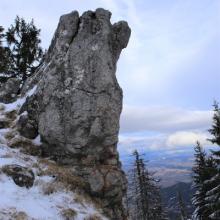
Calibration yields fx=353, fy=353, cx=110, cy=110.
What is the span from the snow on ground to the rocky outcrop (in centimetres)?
176

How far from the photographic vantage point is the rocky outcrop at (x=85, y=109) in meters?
21.0

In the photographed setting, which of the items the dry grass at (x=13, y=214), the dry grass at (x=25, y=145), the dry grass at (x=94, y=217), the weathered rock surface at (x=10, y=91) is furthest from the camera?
the weathered rock surface at (x=10, y=91)

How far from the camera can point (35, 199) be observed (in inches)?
667

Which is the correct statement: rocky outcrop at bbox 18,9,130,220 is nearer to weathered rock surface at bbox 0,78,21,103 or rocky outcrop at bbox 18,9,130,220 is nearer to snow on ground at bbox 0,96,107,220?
snow on ground at bbox 0,96,107,220

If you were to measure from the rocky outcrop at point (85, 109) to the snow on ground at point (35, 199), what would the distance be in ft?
5.78

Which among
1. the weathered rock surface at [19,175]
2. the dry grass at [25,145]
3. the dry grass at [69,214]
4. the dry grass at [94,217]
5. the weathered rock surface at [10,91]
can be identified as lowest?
the dry grass at [94,217]

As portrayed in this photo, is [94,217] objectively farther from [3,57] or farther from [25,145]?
[3,57]

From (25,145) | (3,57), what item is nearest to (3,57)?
(3,57)

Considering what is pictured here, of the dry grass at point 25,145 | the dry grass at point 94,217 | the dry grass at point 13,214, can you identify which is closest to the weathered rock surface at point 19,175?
the dry grass at point 13,214

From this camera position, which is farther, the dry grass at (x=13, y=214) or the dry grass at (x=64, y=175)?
the dry grass at (x=64, y=175)

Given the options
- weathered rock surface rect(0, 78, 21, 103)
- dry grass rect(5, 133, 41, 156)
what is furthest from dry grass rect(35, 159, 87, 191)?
weathered rock surface rect(0, 78, 21, 103)

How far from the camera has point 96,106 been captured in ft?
73.8

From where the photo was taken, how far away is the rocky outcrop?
68.8ft

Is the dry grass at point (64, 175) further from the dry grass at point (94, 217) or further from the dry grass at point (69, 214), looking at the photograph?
the dry grass at point (69, 214)
